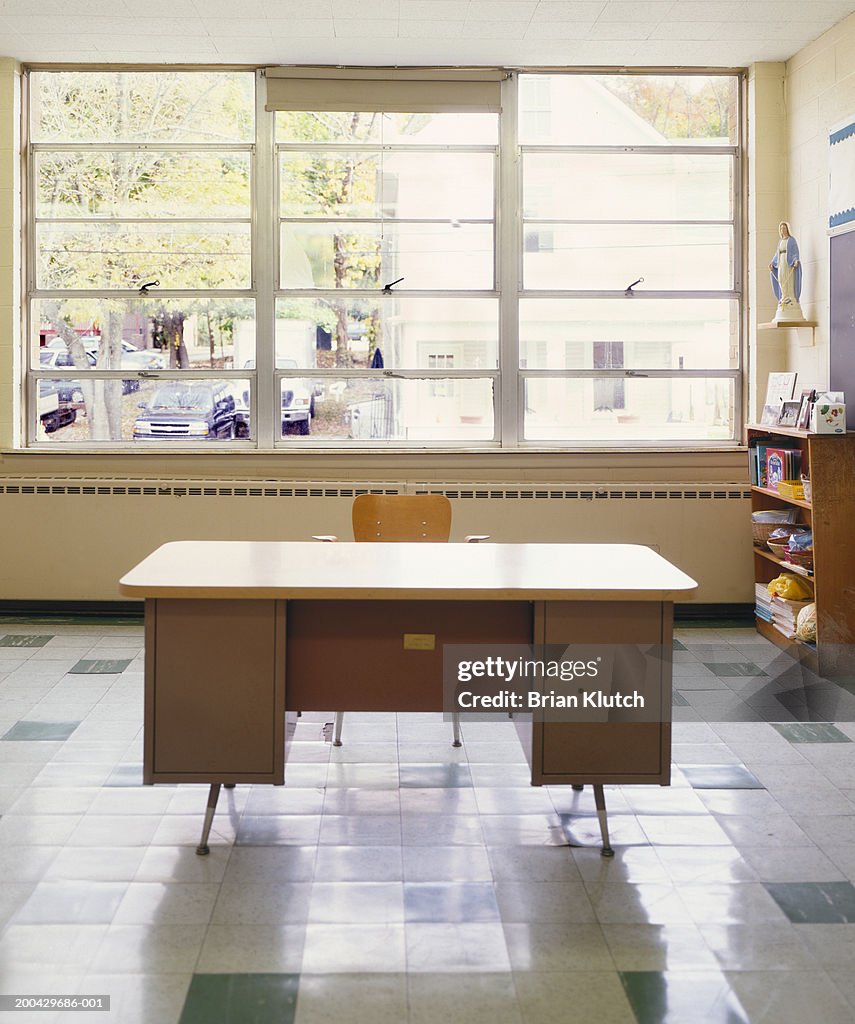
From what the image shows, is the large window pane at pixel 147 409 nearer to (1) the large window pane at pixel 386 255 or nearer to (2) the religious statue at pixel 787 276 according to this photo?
(1) the large window pane at pixel 386 255

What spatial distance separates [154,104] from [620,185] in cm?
280

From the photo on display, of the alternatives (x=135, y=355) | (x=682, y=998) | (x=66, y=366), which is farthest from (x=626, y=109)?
(x=682, y=998)

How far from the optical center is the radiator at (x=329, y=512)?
6.61 m

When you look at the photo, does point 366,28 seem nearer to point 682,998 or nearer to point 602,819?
point 602,819

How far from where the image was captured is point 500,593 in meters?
3.40

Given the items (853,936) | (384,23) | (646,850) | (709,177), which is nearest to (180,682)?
(646,850)

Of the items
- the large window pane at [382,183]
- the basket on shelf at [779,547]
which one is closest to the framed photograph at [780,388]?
the basket on shelf at [779,547]

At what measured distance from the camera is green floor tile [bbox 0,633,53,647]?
6078 millimetres

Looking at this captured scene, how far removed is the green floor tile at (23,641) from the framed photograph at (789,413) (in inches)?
162

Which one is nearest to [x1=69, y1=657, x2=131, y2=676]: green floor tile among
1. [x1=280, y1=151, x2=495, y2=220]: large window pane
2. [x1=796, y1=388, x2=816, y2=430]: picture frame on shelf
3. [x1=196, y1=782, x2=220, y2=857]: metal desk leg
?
[x1=196, y1=782, x2=220, y2=857]: metal desk leg

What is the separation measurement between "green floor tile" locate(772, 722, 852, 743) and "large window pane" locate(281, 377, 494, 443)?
9.31 feet

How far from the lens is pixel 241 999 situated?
8.60ft

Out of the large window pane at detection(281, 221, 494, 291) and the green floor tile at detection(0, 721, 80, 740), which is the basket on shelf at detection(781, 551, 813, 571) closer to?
the large window pane at detection(281, 221, 494, 291)

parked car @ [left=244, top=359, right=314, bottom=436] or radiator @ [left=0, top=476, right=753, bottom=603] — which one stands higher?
parked car @ [left=244, top=359, right=314, bottom=436]
